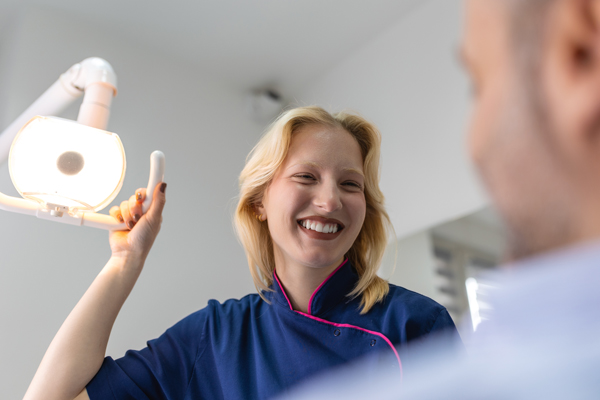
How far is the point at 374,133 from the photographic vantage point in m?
1.39

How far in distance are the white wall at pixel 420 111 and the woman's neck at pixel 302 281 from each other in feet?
3.69

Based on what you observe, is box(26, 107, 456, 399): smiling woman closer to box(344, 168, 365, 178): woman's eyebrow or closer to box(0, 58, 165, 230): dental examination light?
box(344, 168, 365, 178): woman's eyebrow

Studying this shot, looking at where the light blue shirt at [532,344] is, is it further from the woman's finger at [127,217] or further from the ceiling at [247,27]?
the ceiling at [247,27]

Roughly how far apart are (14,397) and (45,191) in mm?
1343

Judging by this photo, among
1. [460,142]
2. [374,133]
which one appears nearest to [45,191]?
[374,133]

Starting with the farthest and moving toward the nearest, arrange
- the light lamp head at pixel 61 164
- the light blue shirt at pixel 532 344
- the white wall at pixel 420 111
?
1. the white wall at pixel 420 111
2. the light lamp head at pixel 61 164
3. the light blue shirt at pixel 532 344

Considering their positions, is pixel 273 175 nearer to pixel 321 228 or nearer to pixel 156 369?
pixel 321 228

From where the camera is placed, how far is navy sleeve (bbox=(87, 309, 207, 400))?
1091 millimetres

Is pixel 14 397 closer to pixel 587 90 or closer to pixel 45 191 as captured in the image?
pixel 45 191

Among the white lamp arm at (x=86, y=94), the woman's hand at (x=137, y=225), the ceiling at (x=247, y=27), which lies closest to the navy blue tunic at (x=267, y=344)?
the woman's hand at (x=137, y=225)

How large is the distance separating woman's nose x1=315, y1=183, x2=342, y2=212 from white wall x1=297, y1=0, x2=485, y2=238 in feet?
3.57

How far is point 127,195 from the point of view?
250cm

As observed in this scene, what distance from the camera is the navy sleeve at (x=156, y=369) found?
3.58 ft

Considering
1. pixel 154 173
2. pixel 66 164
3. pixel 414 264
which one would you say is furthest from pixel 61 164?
pixel 414 264
